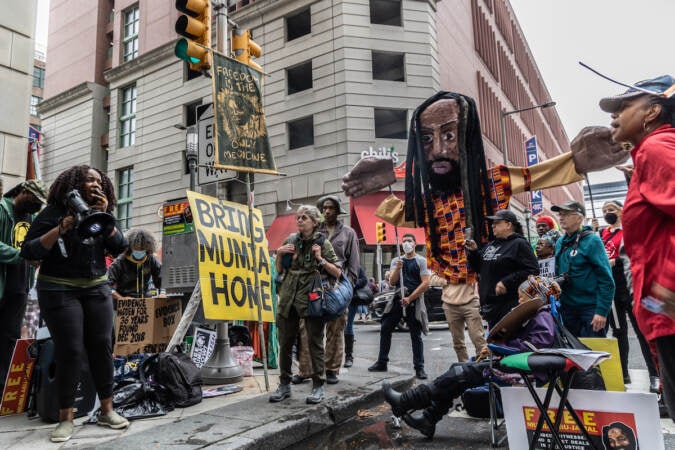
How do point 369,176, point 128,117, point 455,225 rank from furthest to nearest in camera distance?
point 128,117, point 369,176, point 455,225

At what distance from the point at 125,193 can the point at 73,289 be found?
78.6 ft

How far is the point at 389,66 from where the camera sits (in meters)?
20.2

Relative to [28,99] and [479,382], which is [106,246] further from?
[28,99]

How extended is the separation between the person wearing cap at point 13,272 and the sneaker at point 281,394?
238cm

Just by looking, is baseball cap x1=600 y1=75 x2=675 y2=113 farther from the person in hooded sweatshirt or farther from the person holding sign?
the person holding sign

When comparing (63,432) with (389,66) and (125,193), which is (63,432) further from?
(125,193)

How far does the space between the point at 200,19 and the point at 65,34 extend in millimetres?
30006

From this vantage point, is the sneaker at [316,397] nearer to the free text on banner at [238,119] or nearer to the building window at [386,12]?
the free text on banner at [238,119]

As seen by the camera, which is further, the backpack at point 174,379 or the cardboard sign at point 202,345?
the cardboard sign at point 202,345

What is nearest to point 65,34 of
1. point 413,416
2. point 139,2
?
point 139,2

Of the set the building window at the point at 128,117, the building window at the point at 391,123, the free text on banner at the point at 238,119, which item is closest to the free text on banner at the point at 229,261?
the free text on banner at the point at 238,119

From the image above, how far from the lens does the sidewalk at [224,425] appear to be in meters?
3.27

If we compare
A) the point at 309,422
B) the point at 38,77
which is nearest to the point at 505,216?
the point at 309,422

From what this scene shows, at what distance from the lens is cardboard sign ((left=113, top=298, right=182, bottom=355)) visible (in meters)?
5.34
